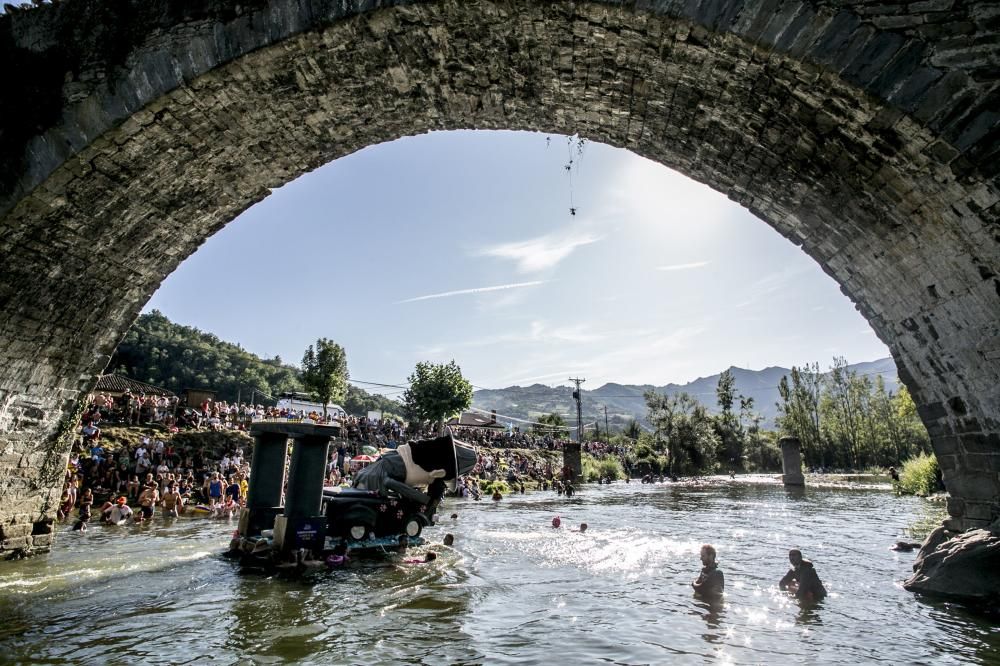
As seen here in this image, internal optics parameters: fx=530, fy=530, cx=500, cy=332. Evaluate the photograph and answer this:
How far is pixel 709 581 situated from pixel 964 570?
10.7 feet

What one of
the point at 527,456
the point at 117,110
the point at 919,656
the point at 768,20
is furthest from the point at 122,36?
the point at 527,456

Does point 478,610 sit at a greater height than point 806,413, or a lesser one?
lesser

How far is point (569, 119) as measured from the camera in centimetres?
646

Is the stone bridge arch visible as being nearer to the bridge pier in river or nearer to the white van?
the white van

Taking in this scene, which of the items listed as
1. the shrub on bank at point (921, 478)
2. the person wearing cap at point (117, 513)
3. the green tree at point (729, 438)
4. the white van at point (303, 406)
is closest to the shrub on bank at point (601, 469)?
the green tree at point (729, 438)

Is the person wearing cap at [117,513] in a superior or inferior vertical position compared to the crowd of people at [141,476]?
inferior

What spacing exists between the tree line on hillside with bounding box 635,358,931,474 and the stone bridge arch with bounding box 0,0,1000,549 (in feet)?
158

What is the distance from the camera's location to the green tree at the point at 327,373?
36156mm

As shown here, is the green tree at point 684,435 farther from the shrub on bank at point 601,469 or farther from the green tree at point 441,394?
the green tree at point 441,394

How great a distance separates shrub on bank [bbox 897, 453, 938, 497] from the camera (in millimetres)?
23312

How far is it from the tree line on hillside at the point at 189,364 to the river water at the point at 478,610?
46263mm

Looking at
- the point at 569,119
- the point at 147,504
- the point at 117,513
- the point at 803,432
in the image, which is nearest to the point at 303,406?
the point at 147,504

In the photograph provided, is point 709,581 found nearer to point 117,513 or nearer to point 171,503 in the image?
point 117,513

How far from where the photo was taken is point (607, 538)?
47.0ft
